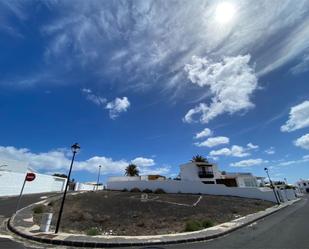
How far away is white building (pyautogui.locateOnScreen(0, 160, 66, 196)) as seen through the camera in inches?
1196

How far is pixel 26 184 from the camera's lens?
35.5 m

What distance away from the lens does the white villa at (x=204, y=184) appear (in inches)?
1407

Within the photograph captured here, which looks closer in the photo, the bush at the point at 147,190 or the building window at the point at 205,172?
the bush at the point at 147,190

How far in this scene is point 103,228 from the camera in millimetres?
13148

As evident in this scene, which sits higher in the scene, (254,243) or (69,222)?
(69,222)

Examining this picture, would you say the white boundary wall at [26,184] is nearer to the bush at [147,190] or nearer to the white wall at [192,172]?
the bush at [147,190]

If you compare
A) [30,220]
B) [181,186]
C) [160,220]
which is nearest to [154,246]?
[160,220]

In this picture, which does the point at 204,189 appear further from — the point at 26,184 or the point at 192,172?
the point at 26,184

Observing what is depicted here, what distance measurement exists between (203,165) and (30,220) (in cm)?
4285

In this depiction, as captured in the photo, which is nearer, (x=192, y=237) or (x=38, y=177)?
(x=192, y=237)

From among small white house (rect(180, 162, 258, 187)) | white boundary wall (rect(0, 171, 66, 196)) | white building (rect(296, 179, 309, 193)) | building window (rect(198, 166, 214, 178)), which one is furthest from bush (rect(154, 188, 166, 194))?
white building (rect(296, 179, 309, 193))

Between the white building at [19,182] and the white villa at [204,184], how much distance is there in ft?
40.9

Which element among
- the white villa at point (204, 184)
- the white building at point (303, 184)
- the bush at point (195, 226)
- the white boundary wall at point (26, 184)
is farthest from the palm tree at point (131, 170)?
the white building at point (303, 184)

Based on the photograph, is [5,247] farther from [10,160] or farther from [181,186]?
[10,160]
